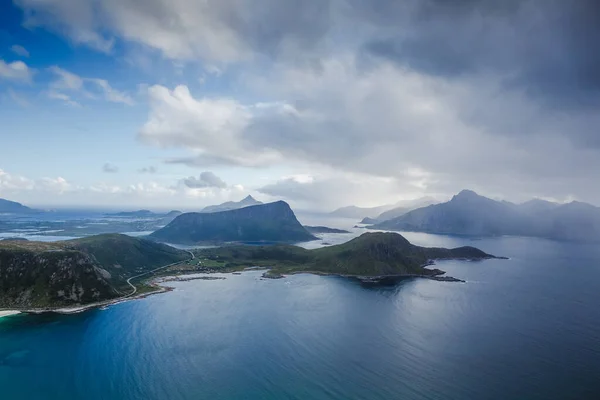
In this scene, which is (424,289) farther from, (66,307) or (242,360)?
(66,307)

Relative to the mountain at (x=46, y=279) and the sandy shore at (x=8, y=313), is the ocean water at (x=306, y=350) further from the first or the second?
the mountain at (x=46, y=279)

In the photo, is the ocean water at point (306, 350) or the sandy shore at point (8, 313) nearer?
the ocean water at point (306, 350)

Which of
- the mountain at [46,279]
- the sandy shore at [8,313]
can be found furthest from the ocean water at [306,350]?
the mountain at [46,279]

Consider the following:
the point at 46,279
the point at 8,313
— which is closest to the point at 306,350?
the point at 8,313

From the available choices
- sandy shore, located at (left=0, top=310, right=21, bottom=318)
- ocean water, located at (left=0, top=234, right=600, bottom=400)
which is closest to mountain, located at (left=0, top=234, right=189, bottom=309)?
sandy shore, located at (left=0, top=310, right=21, bottom=318)

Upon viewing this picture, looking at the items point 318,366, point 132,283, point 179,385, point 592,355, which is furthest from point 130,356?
point 592,355

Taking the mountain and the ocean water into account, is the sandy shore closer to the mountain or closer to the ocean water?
the mountain

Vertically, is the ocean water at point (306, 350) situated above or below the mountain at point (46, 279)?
below

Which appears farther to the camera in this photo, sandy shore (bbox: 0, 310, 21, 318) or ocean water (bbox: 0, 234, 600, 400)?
sandy shore (bbox: 0, 310, 21, 318)

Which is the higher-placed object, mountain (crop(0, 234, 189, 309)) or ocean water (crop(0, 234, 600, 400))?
mountain (crop(0, 234, 189, 309))
